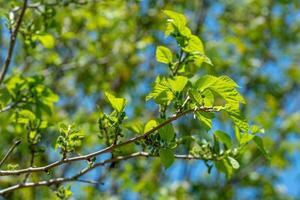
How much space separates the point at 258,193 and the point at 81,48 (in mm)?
3357

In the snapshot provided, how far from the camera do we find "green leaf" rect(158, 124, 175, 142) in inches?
107

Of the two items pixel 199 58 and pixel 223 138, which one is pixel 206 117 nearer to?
pixel 199 58

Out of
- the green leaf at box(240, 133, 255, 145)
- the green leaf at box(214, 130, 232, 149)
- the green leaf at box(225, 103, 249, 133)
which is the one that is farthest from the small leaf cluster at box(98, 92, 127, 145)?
the green leaf at box(240, 133, 255, 145)

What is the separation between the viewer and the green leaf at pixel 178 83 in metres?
2.58

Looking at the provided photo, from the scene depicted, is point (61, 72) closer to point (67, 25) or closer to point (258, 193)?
point (67, 25)

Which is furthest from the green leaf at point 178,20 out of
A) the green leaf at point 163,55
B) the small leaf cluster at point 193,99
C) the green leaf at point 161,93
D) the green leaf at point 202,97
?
the green leaf at point 202,97

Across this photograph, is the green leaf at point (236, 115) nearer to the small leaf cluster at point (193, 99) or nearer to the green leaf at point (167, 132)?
the small leaf cluster at point (193, 99)

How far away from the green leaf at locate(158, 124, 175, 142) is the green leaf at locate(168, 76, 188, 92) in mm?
193

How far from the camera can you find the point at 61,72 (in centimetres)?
677

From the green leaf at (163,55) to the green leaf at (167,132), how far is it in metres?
0.46

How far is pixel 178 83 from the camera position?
8.52ft

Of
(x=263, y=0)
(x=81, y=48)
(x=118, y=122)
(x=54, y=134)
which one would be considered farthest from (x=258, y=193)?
(x=118, y=122)

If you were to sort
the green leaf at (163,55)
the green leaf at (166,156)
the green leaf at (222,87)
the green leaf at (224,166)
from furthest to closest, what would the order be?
1. the green leaf at (224,166)
2. the green leaf at (163,55)
3. the green leaf at (166,156)
4. the green leaf at (222,87)

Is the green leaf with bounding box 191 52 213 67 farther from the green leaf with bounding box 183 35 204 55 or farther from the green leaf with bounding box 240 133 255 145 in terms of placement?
the green leaf with bounding box 240 133 255 145
